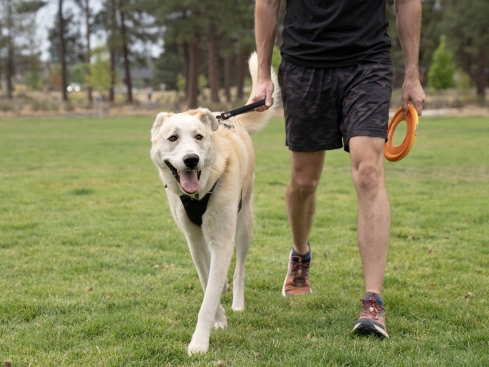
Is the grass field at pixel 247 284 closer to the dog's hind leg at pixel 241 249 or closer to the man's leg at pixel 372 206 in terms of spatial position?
the dog's hind leg at pixel 241 249

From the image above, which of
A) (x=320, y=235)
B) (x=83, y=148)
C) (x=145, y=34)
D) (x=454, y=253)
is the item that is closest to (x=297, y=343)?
(x=454, y=253)

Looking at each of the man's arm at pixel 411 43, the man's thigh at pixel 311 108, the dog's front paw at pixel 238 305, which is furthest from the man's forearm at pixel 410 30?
the dog's front paw at pixel 238 305

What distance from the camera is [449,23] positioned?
42594 mm

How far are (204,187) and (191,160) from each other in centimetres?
25

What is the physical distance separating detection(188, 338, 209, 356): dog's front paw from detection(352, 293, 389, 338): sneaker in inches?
33.3

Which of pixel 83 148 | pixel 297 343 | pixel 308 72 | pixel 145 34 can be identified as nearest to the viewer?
pixel 297 343

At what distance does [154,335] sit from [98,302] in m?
0.81

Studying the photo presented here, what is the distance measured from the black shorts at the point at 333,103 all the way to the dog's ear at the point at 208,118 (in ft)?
1.92

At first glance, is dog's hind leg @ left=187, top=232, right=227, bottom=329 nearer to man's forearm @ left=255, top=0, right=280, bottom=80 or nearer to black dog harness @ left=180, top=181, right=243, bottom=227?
black dog harness @ left=180, top=181, right=243, bottom=227

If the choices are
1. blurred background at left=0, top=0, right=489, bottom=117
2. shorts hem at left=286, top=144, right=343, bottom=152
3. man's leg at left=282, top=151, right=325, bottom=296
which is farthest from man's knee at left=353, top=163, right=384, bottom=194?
blurred background at left=0, top=0, right=489, bottom=117

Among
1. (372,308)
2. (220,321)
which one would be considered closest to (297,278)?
(220,321)

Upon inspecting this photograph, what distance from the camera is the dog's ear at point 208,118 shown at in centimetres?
356

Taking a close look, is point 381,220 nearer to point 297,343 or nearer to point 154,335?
point 297,343

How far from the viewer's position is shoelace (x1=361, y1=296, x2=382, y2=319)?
333cm
